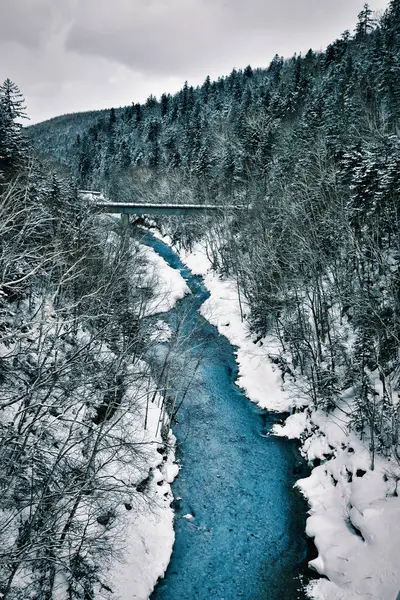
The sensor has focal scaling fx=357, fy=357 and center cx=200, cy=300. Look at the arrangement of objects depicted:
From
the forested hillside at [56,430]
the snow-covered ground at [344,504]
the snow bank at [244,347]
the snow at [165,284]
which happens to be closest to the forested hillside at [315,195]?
the snow-covered ground at [344,504]

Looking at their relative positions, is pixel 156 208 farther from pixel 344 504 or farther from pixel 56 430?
pixel 344 504

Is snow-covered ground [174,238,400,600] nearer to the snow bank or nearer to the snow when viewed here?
the snow bank

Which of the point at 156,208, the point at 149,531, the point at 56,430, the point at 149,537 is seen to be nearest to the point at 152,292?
the point at 56,430

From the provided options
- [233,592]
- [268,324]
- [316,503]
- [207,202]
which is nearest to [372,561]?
[316,503]

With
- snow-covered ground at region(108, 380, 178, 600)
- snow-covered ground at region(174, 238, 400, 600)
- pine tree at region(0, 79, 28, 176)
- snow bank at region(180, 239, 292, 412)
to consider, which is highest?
pine tree at region(0, 79, 28, 176)

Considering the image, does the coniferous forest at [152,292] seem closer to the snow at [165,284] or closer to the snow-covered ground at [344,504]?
the snow-covered ground at [344,504]

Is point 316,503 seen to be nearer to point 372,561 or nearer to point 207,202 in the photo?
point 372,561

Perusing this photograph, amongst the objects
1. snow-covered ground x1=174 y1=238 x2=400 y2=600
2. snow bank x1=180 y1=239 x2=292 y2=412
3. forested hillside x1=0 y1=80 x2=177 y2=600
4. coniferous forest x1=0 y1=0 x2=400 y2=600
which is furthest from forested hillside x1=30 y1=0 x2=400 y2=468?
forested hillside x1=0 y1=80 x2=177 y2=600
